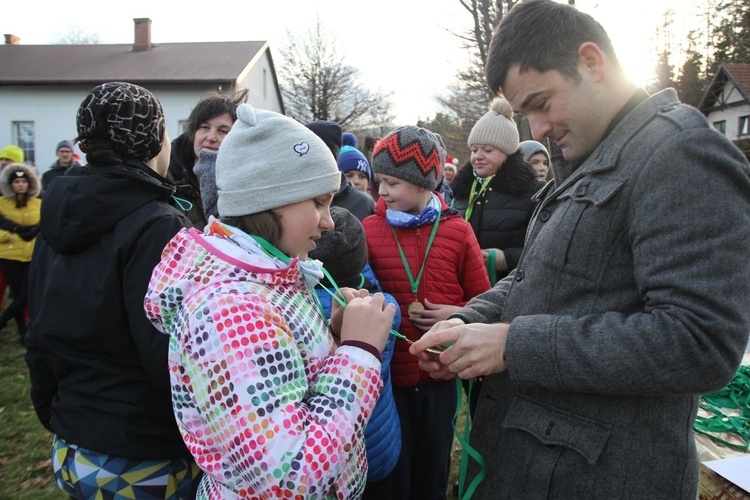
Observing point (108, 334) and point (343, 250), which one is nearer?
point (108, 334)

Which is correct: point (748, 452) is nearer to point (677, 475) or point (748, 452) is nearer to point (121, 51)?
point (677, 475)

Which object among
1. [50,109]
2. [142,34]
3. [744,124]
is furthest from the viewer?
[744,124]

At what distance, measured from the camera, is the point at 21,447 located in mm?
4129

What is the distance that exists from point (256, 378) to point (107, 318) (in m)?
0.90

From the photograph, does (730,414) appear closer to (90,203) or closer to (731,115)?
(90,203)

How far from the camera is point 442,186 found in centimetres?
456

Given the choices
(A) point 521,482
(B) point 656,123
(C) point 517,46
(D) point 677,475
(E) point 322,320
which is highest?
(C) point 517,46

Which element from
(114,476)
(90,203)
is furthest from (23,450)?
(90,203)

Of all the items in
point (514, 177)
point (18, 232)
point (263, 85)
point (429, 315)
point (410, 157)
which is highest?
point (263, 85)

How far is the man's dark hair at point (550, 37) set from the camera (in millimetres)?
1413

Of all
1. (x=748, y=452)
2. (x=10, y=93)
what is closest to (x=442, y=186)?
(x=748, y=452)

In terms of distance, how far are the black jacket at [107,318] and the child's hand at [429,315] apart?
130 centimetres

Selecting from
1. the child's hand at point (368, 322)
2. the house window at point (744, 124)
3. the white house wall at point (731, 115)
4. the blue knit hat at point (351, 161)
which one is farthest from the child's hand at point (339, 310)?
the house window at point (744, 124)

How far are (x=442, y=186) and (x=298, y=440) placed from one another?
3.61 m
